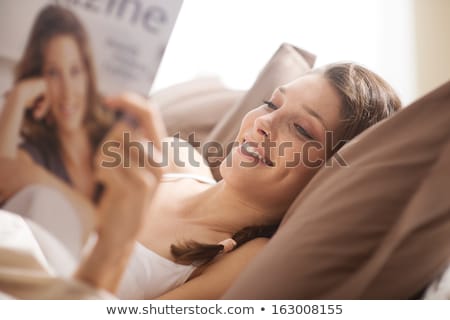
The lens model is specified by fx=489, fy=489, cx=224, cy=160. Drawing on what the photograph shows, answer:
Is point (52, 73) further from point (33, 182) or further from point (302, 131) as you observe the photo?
point (302, 131)

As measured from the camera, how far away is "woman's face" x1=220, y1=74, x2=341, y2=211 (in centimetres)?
78

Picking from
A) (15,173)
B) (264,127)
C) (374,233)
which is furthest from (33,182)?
(374,233)

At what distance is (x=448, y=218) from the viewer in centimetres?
67

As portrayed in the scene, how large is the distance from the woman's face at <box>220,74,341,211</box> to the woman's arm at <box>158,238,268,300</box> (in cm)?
9

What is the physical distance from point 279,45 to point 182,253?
0.43 meters

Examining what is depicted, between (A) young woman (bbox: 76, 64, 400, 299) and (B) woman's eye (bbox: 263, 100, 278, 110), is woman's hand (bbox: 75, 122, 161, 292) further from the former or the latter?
(B) woman's eye (bbox: 263, 100, 278, 110)

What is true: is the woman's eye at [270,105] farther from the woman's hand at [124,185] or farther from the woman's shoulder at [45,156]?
the woman's shoulder at [45,156]

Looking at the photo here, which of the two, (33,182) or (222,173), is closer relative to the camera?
(33,182)

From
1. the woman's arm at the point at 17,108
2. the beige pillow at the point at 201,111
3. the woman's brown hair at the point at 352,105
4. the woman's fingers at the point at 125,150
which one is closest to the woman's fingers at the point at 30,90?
the woman's arm at the point at 17,108

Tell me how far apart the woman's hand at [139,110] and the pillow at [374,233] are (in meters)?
0.23

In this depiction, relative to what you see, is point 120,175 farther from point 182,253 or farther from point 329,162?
point 329,162

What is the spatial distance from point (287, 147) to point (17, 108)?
1.33 feet

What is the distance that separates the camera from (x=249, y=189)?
0.79 metres

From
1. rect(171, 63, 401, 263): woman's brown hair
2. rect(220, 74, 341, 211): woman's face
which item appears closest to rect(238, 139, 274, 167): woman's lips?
rect(220, 74, 341, 211): woman's face
